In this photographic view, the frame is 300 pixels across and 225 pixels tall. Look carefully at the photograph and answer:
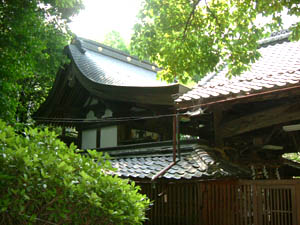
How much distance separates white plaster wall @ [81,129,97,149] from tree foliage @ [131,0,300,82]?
4.48 m

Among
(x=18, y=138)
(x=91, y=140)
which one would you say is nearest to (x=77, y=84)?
(x=91, y=140)

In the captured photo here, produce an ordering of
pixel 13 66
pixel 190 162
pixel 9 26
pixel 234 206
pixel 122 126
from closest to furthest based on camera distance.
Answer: pixel 234 206
pixel 190 162
pixel 13 66
pixel 9 26
pixel 122 126

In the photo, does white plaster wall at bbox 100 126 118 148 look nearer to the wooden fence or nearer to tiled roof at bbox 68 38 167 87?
tiled roof at bbox 68 38 167 87

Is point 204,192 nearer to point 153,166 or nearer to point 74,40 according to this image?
point 153,166

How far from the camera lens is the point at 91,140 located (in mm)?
12203

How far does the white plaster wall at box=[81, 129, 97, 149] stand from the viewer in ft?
39.7

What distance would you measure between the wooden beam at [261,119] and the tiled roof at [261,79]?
2.26 ft

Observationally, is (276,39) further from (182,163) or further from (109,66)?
(109,66)

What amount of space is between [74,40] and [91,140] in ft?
14.0

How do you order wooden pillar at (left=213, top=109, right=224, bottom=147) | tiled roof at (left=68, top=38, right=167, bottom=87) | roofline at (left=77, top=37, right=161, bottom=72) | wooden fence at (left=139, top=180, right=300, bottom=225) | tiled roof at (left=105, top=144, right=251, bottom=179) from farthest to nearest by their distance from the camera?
roofline at (left=77, top=37, right=161, bottom=72) → tiled roof at (left=68, top=38, right=167, bottom=87) → wooden pillar at (left=213, top=109, right=224, bottom=147) → tiled roof at (left=105, top=144, right=251, bottom=179) → wooden fence at (left=139, top=180, right=300, bottom=225)

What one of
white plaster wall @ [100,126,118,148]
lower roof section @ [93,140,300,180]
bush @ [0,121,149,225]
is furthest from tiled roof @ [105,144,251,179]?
bush @ [0,121,149,225]

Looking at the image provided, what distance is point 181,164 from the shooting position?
7.88 metres

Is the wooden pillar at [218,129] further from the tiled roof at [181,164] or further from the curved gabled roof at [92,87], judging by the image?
the curved gabled roof at [92,87]

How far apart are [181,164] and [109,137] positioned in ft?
13.4
